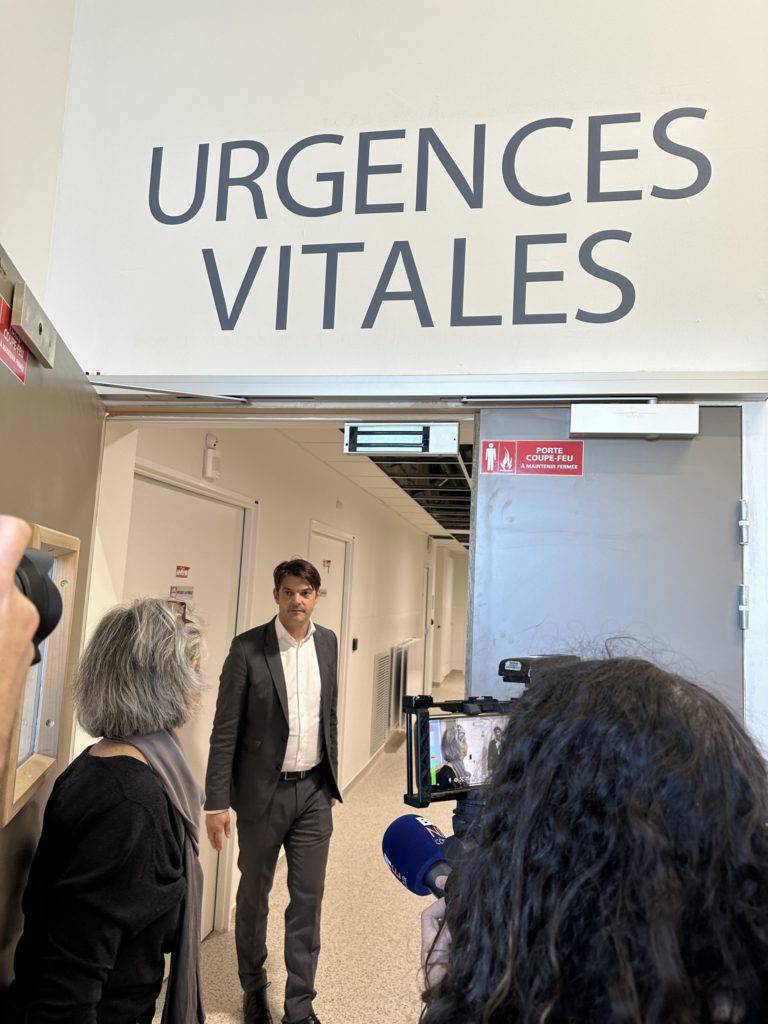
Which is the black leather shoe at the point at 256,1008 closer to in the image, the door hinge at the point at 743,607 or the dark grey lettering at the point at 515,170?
the door hinge at the point at 743,607

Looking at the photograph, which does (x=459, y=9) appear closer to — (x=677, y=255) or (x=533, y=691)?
(x=677, y=255)

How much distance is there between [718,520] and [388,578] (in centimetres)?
515

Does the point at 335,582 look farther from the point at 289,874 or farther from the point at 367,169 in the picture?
the point at 367,169

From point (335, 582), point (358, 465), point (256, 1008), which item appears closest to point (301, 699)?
point (256, 1008)

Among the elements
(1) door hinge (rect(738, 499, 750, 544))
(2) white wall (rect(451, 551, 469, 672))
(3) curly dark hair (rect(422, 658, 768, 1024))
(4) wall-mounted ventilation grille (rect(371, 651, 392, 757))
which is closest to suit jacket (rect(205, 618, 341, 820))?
(1) door hinge (rect(738, 499, 750, 544))

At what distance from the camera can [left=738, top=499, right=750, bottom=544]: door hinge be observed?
4.90 ft

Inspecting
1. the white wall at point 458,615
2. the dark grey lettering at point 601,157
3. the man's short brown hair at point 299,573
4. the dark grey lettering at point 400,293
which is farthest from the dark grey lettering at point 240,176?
the white wall at point 458,615

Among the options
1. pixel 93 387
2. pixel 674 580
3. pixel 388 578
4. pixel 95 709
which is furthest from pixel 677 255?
pixel 388 578

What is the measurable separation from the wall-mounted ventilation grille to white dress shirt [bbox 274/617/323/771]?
3.35 m

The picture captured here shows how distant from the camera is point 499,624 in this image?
1.59 metres

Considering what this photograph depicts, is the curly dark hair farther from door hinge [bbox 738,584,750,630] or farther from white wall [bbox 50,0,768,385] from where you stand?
white wall [bbox 50,0,768,385]

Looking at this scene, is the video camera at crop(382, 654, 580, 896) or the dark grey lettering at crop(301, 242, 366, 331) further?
the dark grey lettering at crop(301, 242, 366, 331)

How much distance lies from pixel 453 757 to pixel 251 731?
1.57 meters

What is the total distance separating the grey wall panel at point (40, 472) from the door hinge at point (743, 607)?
58.8 inches
